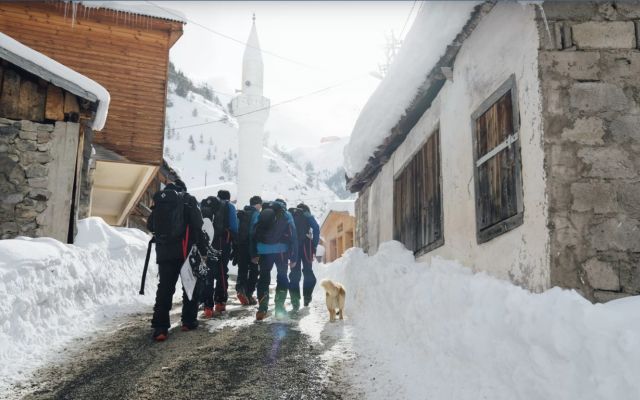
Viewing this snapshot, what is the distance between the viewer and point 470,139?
5.21 meters

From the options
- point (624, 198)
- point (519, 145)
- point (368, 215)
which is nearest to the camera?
point (624, 198)

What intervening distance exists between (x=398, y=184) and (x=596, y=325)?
20.3 feet

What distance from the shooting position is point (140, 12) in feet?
43.2

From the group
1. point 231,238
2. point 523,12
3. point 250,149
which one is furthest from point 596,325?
point 250,149

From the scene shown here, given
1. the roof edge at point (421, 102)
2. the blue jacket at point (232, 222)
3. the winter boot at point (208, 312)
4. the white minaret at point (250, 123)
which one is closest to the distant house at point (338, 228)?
the white minaret at point (250, 123)

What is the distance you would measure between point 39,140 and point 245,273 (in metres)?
4.55

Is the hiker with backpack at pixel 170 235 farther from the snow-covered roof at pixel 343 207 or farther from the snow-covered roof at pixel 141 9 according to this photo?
the snow-covered roof at pixel 343 207

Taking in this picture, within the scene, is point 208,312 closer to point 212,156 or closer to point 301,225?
point 301,225

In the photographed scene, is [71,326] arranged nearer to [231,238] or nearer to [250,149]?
[231,238]

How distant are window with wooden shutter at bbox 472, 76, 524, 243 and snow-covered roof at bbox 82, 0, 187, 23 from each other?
437 inches

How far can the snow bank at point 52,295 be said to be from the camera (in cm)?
483

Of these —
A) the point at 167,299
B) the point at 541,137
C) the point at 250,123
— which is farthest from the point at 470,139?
the point at 250,123

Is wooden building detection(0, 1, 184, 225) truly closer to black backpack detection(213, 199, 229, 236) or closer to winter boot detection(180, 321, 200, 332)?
black backpack detection(213, 199, 229, 236)

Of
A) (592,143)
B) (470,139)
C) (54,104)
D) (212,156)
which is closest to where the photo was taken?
(592,143)
